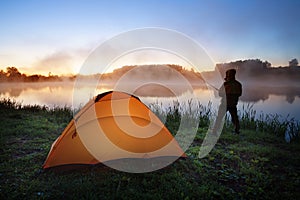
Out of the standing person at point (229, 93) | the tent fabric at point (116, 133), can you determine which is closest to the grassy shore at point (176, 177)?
the tent fabric at point (116, 133)

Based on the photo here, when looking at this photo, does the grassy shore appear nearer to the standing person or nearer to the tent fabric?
the tent fabric

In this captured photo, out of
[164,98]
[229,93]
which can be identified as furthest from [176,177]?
[164,98]

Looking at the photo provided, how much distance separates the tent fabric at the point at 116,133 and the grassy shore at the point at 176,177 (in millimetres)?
333

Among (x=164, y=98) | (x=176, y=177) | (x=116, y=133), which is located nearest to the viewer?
(x=176, y=177)

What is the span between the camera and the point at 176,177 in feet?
12.4

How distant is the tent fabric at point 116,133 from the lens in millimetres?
4125

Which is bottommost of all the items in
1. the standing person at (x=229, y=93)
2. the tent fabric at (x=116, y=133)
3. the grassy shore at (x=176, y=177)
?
the grassy shore at (x=176, y=177)

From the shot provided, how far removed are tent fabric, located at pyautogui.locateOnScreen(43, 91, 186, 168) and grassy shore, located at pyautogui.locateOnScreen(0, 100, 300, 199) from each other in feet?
1.09

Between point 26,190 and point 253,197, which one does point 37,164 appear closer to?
point 26,190

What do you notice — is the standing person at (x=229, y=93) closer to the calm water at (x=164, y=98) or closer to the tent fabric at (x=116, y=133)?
the calm water at (x=164, y=98)

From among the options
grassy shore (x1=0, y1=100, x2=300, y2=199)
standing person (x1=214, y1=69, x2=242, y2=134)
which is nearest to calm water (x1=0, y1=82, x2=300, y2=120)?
standing person (x1=214, y1=69, x2=242, y2=134)

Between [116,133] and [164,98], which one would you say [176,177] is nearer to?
[116,133]

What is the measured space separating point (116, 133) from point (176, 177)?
1556mm

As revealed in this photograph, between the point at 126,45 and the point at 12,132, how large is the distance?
15.9ft
